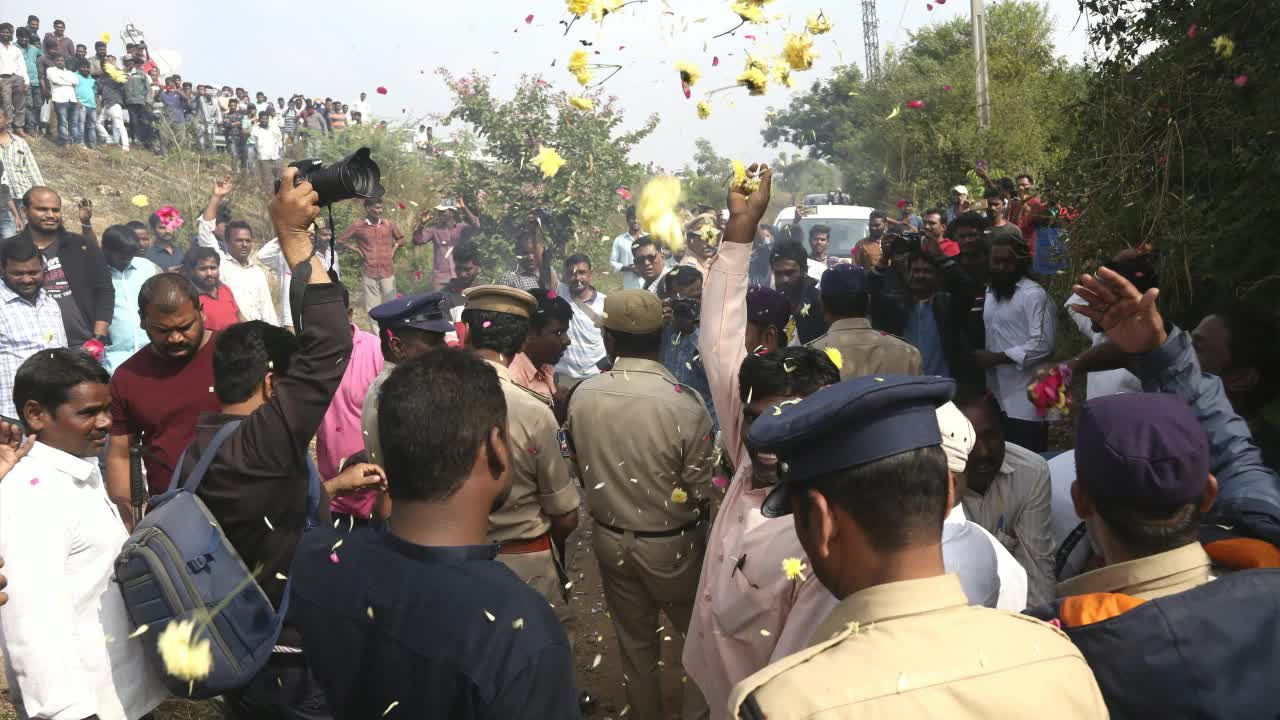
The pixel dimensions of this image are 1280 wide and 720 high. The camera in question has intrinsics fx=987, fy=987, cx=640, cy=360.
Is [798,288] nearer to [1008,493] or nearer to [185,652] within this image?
[1008,493]

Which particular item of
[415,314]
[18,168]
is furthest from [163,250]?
[415,314]

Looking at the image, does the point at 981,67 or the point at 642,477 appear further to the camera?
the point at 981,67

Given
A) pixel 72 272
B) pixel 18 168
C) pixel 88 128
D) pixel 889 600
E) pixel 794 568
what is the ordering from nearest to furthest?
pixel 889 600, pixel 794 568, pixel 72 272, pixel 18 168, pixel 88 128

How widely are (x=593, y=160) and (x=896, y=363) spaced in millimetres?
7466

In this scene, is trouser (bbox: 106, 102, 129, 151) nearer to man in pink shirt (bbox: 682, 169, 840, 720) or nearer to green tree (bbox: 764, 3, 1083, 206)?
green tree (bbox: 764, 3, 1083, 206)

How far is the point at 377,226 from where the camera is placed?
1204 centimetres

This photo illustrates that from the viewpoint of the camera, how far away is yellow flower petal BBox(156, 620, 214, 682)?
2.70m

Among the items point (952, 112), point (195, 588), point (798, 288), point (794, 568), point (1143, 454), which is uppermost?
point (952, 112)

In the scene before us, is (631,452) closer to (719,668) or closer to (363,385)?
(719,668)

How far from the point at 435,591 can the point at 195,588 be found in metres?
1.25

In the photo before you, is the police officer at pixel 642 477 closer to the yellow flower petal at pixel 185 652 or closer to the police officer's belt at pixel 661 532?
the police officer's belt at pixel 661 532

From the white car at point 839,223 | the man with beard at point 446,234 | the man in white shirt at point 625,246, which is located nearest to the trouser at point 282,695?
the man in white shirt at point 625,246

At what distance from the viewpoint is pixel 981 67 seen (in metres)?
14.0

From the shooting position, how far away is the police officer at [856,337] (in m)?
4.96
